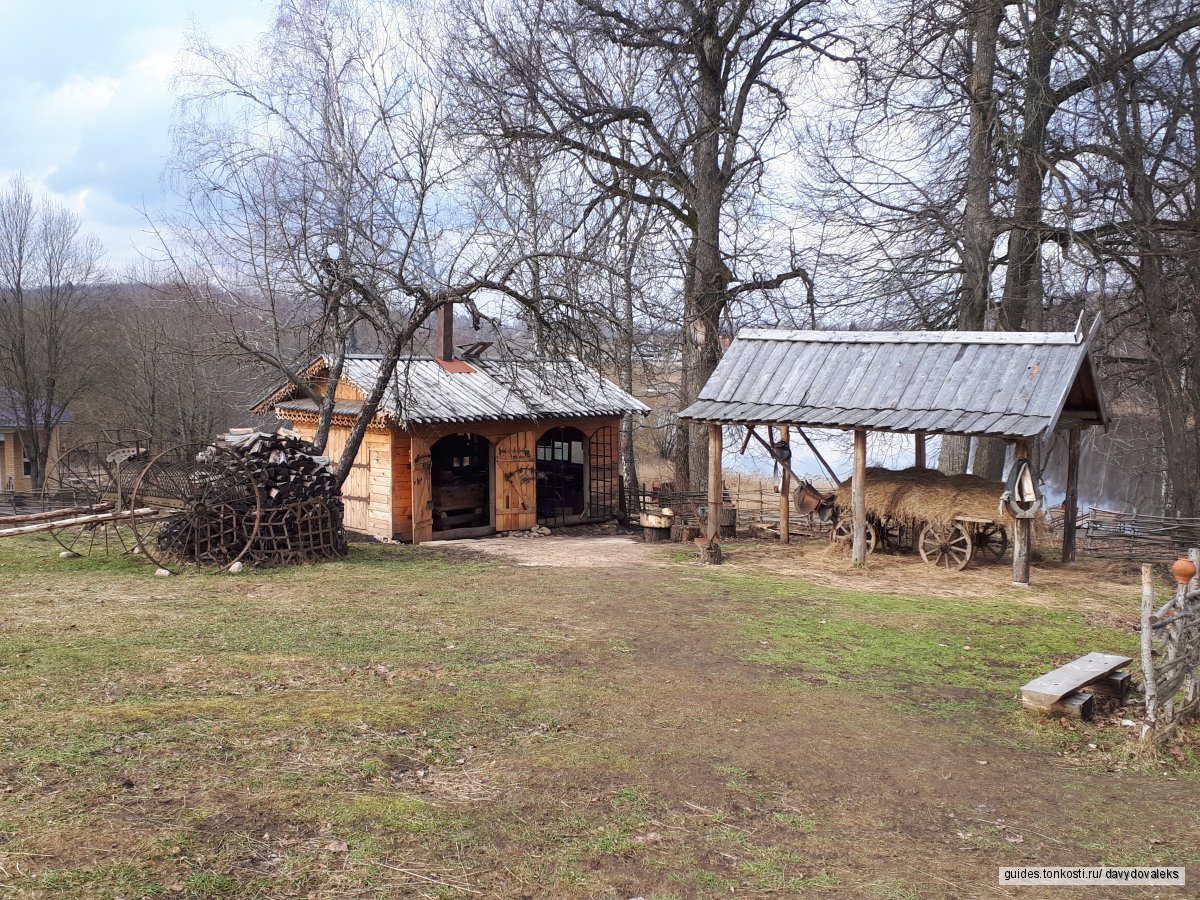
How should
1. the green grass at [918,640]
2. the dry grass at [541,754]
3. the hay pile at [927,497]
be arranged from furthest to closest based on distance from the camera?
1. the hay pile at [927,497]
2. the green grass at [918,640]
3. the dry grass at [541,754]

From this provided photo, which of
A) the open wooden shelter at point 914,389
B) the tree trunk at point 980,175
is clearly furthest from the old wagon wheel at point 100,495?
the tree trunk at point 980,175

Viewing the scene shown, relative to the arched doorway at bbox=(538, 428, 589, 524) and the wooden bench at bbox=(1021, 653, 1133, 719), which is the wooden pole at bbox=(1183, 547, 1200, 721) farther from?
the arched doorway at bbox=(538, 428, 589, 524)

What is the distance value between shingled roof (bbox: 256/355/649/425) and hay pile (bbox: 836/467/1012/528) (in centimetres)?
547

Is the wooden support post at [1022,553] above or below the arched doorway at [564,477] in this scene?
below

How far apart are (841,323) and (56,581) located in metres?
16.2

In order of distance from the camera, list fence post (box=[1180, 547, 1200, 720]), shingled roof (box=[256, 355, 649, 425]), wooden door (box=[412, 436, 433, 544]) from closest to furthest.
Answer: fence post (box=[1180, 547, 1200, 720]) < shingled roof (box=[256, 355, 649, 425]) < wooden door (box=[412, 436, 433, 544])

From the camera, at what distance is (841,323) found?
69.2ft

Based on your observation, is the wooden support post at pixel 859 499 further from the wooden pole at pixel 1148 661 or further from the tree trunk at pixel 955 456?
the wooden pole at pixel 1148 661

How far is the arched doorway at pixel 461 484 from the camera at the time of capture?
19562 mm

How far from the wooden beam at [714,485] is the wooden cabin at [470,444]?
2570mm

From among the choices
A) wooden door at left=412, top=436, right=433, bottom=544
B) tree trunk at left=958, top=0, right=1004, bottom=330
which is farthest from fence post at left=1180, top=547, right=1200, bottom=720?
wooden door at left=412, top=436, right=433, bottom=544

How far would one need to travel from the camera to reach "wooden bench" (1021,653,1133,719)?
7.50 meters

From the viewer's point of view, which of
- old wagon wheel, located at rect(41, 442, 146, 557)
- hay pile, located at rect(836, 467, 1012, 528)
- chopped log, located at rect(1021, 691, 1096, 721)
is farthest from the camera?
hay pile, located at rect(836, 467, 1012, 528)

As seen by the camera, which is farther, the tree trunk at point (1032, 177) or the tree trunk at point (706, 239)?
the tree trunk at point (706, 239)
